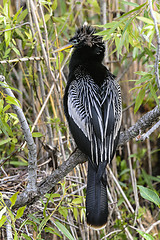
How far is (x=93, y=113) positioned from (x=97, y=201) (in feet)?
1.82

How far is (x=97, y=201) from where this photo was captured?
201 cm

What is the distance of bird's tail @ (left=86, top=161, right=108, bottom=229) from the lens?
2004 mm

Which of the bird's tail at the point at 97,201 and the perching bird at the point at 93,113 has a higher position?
the perching bird at the point at 93,113

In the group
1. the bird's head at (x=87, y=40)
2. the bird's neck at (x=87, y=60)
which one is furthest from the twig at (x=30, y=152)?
the bird's head at (x=87, y=40)

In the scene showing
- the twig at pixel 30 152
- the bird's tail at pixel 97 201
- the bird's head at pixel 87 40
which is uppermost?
the bird's head at pixel 87 40

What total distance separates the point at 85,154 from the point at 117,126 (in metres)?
0.28

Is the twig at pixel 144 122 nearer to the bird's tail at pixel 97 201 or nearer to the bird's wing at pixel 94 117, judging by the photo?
the bird's wing at pixel 94 117

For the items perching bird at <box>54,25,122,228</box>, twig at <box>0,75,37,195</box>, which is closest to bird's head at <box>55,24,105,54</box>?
perching bird at <box>54,25,122,228</box>

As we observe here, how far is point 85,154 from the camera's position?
2127mm

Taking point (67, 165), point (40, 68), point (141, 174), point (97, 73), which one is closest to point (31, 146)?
point (67, 165)

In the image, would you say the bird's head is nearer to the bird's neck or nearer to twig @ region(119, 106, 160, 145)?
the bird's neck

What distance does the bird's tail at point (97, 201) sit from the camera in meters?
2.00

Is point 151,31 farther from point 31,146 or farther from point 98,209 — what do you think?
point 98,209

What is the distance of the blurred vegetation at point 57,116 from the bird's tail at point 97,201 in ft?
0.34
